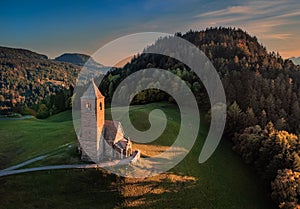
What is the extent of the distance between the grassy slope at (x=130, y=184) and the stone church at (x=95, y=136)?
3738 mm

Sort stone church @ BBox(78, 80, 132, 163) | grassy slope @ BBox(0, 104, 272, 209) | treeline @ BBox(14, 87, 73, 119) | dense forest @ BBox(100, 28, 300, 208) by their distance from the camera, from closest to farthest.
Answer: grassy slope @ BBox(0, 104, 272, 209), stone church @ BBox(78, 80, 132, 163), dense forest @ BBox(100, 28, 300, 208), treeline @ BBox(14, 87, 73, 119)

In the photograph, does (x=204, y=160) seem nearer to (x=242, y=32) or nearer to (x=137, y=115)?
(x=137, y=115)

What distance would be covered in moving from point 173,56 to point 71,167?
105 m

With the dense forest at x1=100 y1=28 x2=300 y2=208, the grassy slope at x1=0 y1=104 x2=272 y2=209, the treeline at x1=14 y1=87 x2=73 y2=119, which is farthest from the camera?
the treeline at x1=14 y1=87 x2=73 y2=119

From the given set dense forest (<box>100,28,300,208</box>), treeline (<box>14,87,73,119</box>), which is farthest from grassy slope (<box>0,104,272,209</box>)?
treeline (<box>14,87,73,119</box>)

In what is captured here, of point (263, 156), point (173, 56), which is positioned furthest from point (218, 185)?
point (173, 56)

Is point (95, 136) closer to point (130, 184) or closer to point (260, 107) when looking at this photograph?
point (130, 184)

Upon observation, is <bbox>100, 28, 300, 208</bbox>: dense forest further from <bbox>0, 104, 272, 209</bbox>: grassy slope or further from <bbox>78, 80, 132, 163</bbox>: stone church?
<bbox>78, 80, 132, 163</bbox>: stone church

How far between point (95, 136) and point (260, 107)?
55.0m

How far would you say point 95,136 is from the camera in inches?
1875

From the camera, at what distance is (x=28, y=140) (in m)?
66.1

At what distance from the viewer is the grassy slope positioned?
133 feet

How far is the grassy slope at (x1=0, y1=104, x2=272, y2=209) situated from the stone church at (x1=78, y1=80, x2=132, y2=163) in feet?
12.3

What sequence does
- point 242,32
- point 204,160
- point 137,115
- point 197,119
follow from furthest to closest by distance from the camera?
point 242,32 → point 197,119 → point 137,115 → point 204,160
